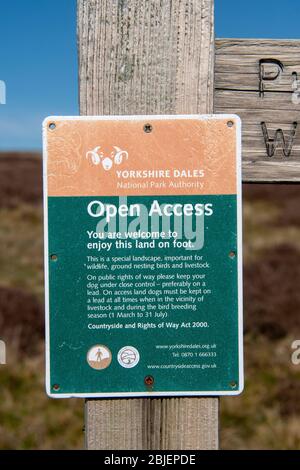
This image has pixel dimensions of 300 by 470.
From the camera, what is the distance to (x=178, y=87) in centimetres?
170

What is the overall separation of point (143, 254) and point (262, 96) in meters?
0.52

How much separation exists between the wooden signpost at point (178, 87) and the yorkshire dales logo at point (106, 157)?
0.10m

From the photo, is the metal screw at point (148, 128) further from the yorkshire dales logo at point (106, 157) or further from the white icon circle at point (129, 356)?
the white icon circle at point (129, 356)

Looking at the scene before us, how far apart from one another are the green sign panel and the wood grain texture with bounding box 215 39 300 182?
0.07 metres

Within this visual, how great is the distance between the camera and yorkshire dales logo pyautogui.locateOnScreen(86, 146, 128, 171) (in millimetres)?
1674

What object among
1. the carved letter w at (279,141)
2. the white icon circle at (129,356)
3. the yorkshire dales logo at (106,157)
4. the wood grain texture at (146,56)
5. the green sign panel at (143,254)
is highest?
the wood grain texture at (146,56)

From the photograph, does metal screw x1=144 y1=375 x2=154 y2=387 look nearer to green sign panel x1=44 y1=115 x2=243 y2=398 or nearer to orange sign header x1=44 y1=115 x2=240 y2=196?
green sign panel x1=44 y1=115 x2=243 y2=398

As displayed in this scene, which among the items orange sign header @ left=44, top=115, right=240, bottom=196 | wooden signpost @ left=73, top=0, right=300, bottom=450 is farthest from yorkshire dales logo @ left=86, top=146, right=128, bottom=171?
wooden signpost @ left=73, top=0, right=300, bottom=450

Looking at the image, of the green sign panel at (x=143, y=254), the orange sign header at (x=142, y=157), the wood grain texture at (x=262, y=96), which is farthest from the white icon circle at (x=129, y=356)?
the wood grain texture at (x=262, y=96)

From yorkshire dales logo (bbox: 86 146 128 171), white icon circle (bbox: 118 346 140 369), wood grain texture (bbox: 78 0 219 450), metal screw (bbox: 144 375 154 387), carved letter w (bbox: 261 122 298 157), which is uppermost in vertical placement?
wood grain texture (bbox: 78 0 219 450)

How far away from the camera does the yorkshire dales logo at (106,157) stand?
1674 mm

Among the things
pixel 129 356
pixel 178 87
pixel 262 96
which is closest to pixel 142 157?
pixel 178 87

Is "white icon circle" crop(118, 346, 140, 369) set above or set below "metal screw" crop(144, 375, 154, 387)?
above

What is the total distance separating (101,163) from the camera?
167 centimetres
